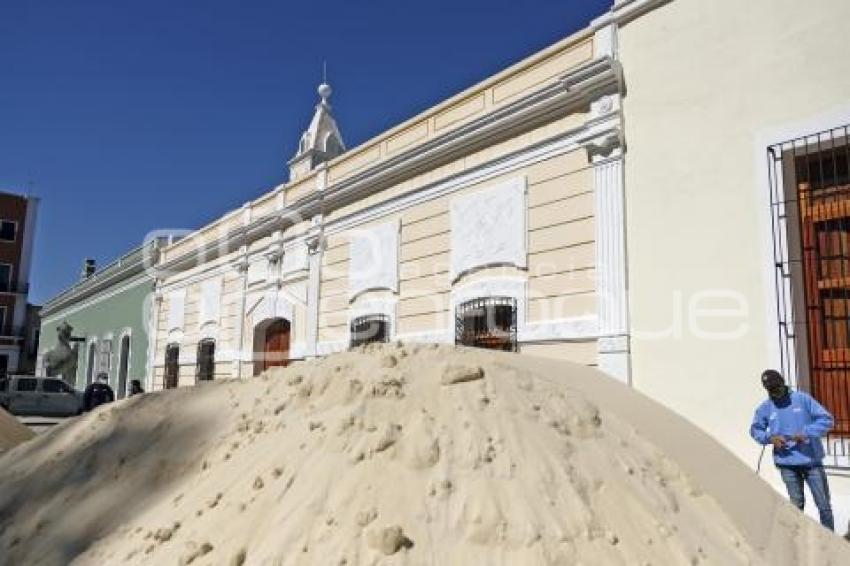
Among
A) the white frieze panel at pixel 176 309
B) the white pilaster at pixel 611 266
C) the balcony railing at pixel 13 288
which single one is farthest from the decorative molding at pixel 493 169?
the balcony railing at pixel 13 288

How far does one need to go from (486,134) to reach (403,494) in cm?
661

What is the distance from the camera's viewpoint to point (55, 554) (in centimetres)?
350

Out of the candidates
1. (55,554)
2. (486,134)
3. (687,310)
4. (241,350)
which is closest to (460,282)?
(486,134)

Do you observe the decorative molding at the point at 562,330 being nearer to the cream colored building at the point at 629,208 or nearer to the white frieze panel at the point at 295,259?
the cream colored building at the point at 629,208

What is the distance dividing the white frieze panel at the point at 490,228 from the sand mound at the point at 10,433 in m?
5.81

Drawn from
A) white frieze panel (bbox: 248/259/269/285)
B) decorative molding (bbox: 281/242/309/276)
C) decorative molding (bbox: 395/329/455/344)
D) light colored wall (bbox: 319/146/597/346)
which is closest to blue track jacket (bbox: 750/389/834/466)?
light colored wall (bbox: 319/146/597/346)

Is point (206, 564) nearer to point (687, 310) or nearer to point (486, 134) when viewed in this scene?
point (687, 310)

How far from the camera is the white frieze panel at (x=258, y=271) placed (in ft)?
44.7

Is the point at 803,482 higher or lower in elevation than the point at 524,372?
lower

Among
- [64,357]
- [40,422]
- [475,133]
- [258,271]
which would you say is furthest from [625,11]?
[64,357]

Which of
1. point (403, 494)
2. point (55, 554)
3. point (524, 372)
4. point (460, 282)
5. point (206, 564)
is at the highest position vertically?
point (460, 282)

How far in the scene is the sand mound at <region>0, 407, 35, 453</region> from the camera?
7755mm

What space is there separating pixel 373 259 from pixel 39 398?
43.0 ft

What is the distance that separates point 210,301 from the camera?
15.7 m
